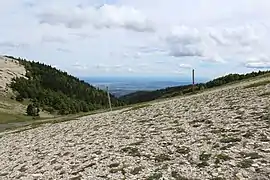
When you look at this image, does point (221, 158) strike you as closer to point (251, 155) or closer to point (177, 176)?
point (251, 155)

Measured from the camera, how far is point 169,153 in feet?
62.7

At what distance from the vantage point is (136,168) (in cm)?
1764

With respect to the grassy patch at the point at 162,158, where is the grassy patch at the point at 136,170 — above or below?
below

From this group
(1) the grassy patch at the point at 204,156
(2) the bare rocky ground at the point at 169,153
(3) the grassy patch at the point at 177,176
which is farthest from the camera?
(1) the grassy patch at the point at 204,156

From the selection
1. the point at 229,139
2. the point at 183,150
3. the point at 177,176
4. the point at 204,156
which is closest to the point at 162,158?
the point at 183,150

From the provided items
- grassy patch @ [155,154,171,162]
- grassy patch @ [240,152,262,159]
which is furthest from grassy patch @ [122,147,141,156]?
grassy patch @ [240,152,262,159]

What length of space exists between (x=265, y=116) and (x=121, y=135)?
9.74 m

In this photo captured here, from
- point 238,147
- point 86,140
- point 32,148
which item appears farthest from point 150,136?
point 32,148

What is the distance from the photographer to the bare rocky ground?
627 inches

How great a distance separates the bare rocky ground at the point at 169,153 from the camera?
15.9 metres

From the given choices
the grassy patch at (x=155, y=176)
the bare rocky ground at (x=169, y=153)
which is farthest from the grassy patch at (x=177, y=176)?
the grassy patch at (x=155, y=176)

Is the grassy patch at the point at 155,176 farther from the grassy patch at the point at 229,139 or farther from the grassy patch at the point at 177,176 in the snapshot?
the grassy patch at the point at 229,139

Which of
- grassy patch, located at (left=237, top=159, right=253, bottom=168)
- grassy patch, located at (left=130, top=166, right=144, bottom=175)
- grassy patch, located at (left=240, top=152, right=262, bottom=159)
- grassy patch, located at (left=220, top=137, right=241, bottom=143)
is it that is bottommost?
grassy patch, located at (left=130, top=166, right=144, bottom=175)

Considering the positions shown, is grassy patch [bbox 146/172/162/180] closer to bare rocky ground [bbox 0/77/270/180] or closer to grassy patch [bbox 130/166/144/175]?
bare rocky ground [bbox 0/77/270/180]
